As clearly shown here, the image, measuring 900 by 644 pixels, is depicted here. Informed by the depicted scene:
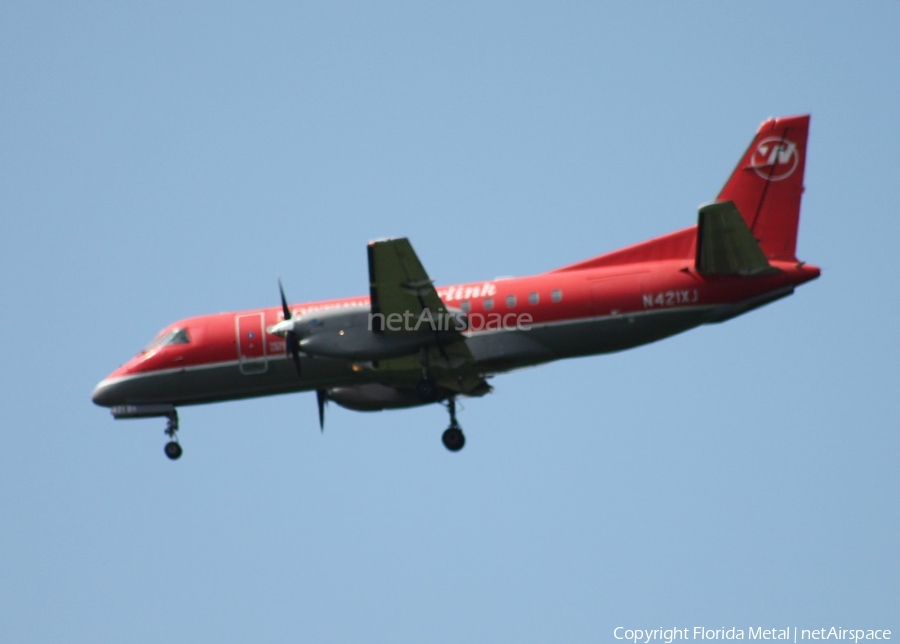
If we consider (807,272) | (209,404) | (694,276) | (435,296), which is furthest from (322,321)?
(807,272)

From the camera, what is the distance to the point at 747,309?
40156 mm

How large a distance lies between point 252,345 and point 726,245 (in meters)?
12.8

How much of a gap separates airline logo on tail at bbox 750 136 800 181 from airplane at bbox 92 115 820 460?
1.0 inches

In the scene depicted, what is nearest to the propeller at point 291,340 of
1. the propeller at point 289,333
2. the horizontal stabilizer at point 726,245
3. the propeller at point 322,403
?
the propeller at point 289,333

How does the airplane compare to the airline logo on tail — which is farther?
the airline logo on tail

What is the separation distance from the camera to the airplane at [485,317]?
39594 millimetres

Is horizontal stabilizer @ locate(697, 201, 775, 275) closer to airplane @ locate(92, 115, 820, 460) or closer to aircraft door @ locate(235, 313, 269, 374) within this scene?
airplane @ locate(92, 115, 820, 460)

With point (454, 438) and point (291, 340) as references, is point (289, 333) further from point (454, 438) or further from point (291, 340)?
point (454, 438)

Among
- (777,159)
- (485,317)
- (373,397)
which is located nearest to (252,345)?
(373,397)

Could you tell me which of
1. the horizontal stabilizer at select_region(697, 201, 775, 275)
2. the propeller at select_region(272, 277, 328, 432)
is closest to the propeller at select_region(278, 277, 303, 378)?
the propeller at select_region(272, 277, 328, 432)

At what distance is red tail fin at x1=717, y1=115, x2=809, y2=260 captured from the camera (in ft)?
135

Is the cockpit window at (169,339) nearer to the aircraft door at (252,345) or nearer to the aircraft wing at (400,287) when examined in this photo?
the aircraft door at (252,345)

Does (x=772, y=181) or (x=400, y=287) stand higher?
(x=772, y=181)

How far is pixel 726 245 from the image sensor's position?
3916 centimetres
